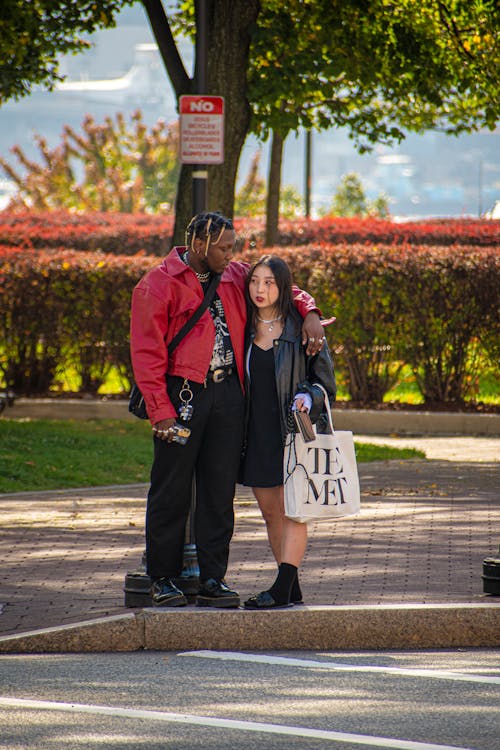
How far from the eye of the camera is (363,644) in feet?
21.3

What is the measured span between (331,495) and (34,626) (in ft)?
4.84

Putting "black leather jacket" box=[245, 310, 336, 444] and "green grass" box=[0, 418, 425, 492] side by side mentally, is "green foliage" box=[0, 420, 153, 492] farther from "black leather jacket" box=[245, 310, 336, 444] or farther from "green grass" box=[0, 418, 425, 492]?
"black leather jacket" box=[245, 310, 336, 444]

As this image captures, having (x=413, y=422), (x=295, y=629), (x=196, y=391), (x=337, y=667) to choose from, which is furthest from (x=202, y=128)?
(x=413, y=422)

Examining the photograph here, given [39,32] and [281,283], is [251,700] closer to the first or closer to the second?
[281,283]

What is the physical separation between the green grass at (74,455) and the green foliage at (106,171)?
2996 cm

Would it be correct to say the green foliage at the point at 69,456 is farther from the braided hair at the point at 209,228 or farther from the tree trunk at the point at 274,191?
the tree trunk at the point at 274,191

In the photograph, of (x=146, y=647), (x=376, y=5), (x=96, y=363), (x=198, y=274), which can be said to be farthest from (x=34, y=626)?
(x=96, y=363)

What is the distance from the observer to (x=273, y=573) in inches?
301

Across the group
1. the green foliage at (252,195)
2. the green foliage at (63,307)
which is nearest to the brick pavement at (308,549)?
the green foliage at (63,307)

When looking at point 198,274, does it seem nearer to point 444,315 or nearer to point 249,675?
point 249,675

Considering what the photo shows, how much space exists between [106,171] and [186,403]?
132 ft

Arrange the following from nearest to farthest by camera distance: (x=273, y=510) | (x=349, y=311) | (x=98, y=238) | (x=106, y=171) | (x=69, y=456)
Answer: (x=273, y=510)
(x=69, y=456)
(x=349, y=311)
(x=98, y=238)
(x=106, y=171)

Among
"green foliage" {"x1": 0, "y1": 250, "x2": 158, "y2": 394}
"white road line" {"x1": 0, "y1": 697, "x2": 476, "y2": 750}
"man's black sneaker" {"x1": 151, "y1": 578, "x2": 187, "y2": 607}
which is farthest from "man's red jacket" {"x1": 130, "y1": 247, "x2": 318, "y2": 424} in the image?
"green foliage" {"x1": 0, "y1": 250, "x2": 158, "y2": 394}

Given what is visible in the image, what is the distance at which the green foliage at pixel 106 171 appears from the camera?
4547cm
